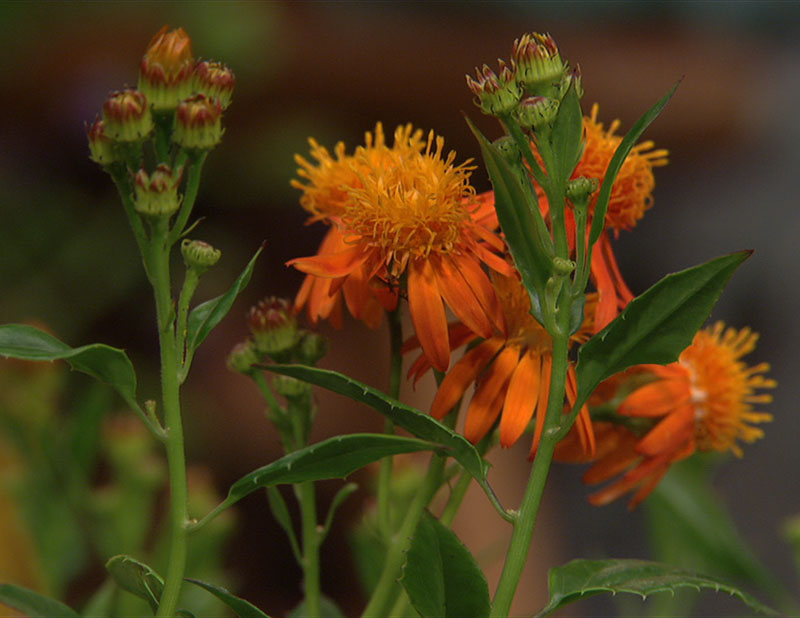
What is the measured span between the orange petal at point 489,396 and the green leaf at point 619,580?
54mm

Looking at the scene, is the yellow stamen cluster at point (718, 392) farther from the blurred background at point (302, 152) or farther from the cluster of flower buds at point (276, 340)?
the blurred background at point (302, 152)

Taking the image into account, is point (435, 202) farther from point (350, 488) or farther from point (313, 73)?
point (313, 73)

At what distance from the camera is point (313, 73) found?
5.07 feet

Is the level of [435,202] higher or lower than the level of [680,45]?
lower

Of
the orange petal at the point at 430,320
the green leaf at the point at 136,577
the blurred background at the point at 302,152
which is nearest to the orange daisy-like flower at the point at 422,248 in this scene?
the orange petal at the point at 430,320

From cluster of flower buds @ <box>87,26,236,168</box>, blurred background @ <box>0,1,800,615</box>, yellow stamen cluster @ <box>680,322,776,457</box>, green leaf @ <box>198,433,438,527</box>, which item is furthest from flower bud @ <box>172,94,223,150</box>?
blurred background @ <box>0,1,800,615</box>

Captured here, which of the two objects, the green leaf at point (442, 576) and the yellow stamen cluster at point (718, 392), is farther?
the yellow stamen cluster at point (718, 392)

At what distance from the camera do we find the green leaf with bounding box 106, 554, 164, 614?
302mm

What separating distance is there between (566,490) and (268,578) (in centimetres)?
75

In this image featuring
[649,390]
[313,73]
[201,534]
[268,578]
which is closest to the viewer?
[649,390]

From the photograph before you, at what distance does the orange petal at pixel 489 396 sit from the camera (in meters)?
0.34

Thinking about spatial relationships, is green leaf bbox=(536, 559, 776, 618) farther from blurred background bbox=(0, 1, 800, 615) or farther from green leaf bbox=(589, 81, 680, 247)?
blurred background bbox=(0, 1, 800, 615)

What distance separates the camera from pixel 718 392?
44 cm

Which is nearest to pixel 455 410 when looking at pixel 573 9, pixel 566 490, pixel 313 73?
pixel 313 73
